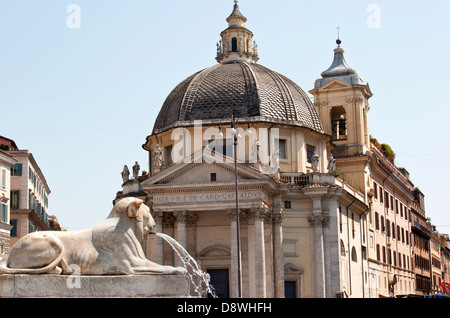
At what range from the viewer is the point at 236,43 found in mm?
61219

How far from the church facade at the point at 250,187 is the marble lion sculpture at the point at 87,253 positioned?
29.4 m

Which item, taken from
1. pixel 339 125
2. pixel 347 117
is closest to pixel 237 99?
pixel 347 117

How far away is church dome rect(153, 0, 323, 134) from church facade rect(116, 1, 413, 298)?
80 mm

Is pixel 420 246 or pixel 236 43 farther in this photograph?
pixel 420 246

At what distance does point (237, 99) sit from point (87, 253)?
41008mm

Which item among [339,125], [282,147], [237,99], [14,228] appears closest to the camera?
[282,147]

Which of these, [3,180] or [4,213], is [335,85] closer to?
[3,180]

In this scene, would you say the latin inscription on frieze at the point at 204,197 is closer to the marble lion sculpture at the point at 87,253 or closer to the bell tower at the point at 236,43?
the bell tower at the point at 236,43

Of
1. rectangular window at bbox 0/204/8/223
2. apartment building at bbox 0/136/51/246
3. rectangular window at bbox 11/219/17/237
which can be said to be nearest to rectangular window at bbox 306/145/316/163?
rectangular window at bbox 0/204/8/223

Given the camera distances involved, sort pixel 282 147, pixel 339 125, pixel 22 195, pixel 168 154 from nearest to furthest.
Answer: pixel 282 147 → pixel 168 154 → pixel 22 195 → pixel 339 125

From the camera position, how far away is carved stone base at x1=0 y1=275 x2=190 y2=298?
14000 millimetres

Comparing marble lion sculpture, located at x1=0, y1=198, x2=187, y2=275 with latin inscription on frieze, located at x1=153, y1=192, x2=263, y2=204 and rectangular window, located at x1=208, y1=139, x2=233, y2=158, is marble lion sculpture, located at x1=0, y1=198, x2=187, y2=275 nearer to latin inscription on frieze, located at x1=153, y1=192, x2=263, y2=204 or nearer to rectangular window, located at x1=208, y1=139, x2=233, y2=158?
latin inscription on frieze, located at x1=153, y1=192, x2=263, y2=204

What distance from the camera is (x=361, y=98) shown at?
221 ft
